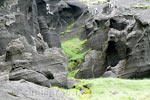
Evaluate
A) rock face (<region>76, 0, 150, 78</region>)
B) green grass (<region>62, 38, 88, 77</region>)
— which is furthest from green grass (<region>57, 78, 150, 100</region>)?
green grass (<region>62, 38, 88, 77</region>)

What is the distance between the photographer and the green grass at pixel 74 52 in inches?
1722

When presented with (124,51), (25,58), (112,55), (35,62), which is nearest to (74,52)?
(112,55)

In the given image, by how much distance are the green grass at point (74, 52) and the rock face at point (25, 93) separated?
24773mm

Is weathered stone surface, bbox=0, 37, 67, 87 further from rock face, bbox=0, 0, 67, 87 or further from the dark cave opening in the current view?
the dark cave opening

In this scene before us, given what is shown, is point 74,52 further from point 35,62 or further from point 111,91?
point 111,91

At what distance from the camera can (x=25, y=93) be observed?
13023mm

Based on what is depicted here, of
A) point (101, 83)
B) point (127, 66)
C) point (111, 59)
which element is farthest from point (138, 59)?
point (101, 83)

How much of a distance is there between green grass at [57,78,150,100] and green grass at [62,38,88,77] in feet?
54.8

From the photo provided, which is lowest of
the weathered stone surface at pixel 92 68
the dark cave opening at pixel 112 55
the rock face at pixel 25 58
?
the weathered stone surface at pixel 92 68

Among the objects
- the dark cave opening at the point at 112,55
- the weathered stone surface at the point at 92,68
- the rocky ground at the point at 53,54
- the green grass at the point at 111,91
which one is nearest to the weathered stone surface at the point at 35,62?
the rocky ground at the point at 53,54

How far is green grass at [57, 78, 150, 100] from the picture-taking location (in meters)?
17.2

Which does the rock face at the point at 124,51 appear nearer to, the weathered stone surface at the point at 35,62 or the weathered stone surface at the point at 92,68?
the weathered stone surface at the point at 92,68

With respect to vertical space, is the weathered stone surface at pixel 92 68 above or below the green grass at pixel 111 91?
below

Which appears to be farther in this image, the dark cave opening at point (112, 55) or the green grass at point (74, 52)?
the green grass at point (74, 52)
